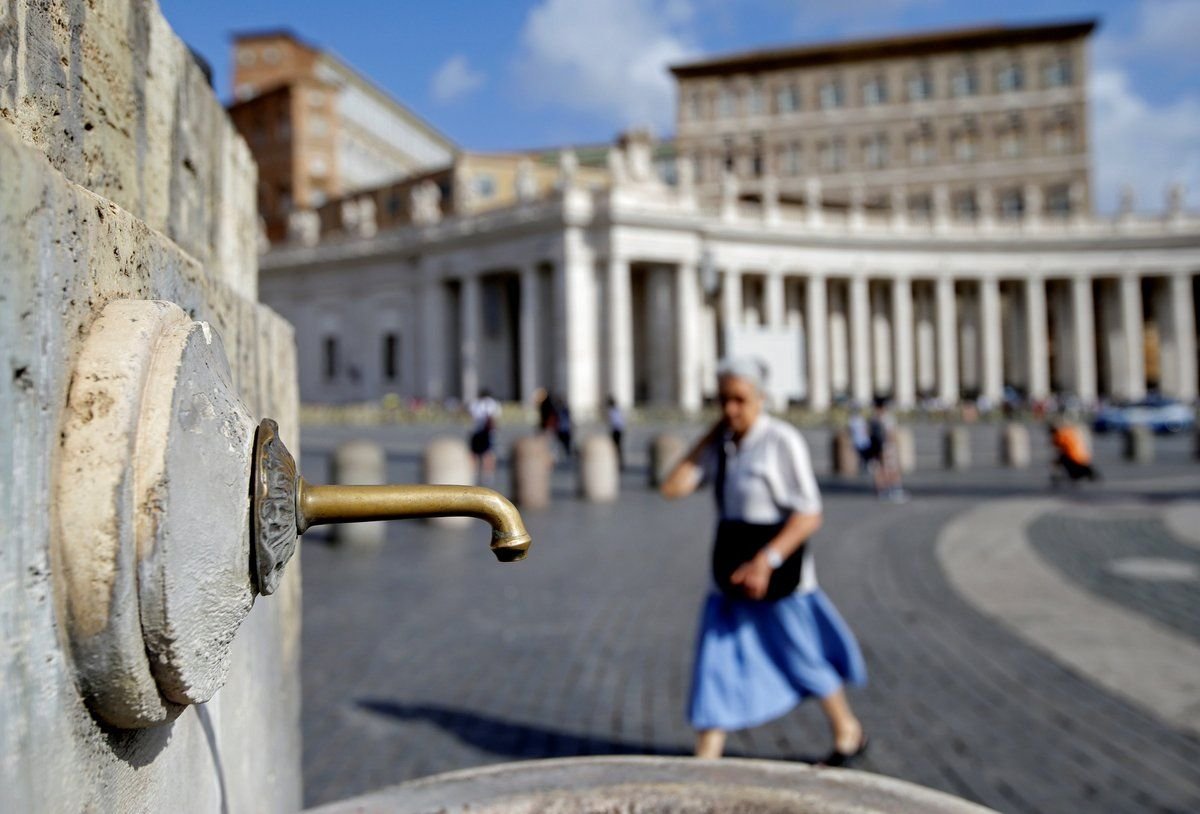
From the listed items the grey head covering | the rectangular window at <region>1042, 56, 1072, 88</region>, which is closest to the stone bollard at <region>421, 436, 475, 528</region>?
the grey head covering

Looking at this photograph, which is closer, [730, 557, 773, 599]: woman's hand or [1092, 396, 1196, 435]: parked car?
[730, 557, 773, 599]: woman's hand

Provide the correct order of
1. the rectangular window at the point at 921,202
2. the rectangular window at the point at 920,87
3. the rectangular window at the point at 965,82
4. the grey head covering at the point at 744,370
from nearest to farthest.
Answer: the grey head covering at the point at 744,370 → the rectangular window at the point at 965,82 → the rectangular window at the point at 921,202 → the rectangular window at the point at 920,87

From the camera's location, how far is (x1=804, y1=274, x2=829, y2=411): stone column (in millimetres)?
47219

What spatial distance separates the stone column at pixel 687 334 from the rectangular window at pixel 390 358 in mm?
15880

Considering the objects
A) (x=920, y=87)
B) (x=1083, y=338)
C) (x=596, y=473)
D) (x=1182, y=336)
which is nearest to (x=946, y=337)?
(x=1083, y=338)

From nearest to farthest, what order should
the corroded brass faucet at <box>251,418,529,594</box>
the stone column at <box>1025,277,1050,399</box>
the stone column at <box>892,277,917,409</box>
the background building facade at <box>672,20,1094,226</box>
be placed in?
the corroded brass faucet at <box>251,418,529,594</box>
the stone column at <box>892,277,917,409</box>
the stone column at <box>1025,277,1050,399</box>
the background building facade at <box>672,20,1094,226</box>

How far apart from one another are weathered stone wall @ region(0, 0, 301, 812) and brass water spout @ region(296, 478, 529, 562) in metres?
0.35

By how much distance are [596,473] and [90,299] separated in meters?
13.7

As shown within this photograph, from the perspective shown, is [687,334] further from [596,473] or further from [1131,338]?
Answer: [596,473]

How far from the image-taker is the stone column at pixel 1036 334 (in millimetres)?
49469

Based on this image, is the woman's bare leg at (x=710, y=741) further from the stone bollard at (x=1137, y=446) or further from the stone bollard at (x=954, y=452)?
the stone bollard at (x=1137, y=446)

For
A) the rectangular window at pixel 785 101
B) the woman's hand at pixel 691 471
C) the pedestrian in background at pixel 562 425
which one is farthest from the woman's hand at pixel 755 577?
the rectangular window at pixel 785 101

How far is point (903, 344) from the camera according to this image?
4959 cm

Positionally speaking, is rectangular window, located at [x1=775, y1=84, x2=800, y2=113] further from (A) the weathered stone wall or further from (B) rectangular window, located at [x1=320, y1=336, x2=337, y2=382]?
(A) the weathered stone wall
